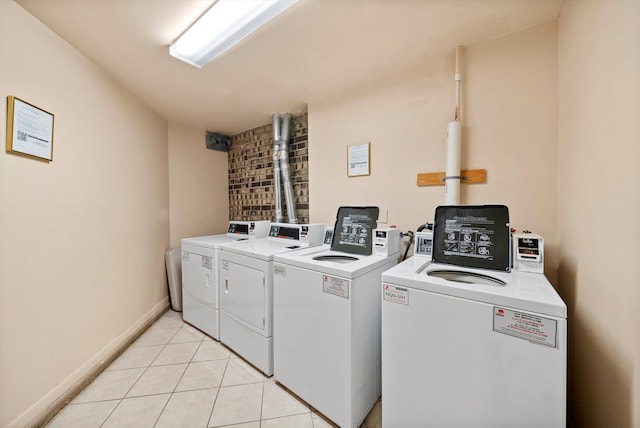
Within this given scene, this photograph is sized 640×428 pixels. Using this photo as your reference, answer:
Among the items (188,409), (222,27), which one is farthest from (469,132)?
(188,409)

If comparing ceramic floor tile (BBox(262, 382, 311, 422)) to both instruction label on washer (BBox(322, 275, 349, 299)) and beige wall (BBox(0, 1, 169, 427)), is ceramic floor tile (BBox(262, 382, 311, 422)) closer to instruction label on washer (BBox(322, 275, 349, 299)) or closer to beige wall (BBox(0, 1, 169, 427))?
instruction label on washer (BBox(322, 275, 349, 299))

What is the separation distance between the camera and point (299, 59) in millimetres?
1881

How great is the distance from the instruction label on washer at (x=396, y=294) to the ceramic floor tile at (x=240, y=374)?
1.26 metres

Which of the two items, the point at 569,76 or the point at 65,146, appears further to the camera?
the point at 65,146

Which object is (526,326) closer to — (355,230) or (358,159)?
(355,230)

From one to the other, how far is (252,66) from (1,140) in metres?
1.53

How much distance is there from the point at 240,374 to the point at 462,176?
221 cm

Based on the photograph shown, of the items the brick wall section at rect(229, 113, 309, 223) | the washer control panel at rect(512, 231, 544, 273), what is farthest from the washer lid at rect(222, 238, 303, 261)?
the washer control panel at rect(512, 231, 544, 273)

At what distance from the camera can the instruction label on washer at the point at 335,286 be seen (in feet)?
4.43

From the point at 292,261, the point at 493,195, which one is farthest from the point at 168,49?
the point at 493,195

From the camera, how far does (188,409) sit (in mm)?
1546

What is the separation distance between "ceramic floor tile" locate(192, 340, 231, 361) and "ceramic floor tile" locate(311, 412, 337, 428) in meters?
0.96

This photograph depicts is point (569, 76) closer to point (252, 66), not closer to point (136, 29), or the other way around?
point (252, 66)

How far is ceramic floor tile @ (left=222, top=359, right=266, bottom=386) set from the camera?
180cm
